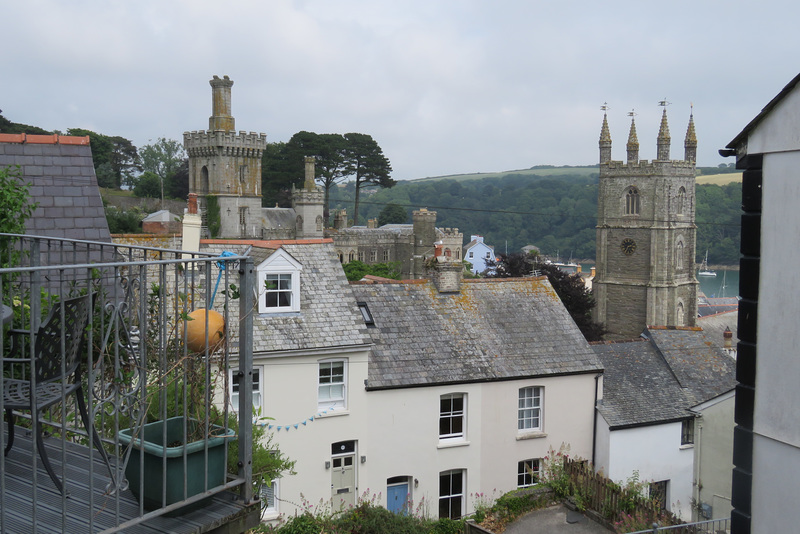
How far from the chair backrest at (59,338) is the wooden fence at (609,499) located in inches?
587

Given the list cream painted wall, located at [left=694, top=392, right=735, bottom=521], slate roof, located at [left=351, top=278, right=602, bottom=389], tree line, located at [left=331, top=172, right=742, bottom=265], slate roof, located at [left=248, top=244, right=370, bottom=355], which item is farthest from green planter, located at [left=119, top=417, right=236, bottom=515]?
tree line, located at [left=331, top=172, right=742, bottom=265]

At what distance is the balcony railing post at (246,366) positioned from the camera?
15.1 ft

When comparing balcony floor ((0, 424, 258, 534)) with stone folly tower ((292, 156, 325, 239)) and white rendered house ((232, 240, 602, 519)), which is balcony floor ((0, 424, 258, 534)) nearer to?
white rendered house ((232, 240, 602, 519))

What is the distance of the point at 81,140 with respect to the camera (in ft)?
38.5

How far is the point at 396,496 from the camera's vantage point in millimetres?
18797

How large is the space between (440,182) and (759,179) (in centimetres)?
19236

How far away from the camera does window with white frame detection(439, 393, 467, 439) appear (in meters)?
19.2

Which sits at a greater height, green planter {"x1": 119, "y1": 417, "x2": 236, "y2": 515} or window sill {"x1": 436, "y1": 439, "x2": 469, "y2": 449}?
green planter {"x1": 119, "y1": 417, "x2": 236, "y2": 515}

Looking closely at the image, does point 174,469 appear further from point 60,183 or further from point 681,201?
point 681,201

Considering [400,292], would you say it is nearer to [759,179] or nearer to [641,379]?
[641,379]

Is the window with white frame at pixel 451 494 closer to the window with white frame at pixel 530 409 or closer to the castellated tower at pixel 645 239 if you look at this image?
the window with white frame at pixel 530 409

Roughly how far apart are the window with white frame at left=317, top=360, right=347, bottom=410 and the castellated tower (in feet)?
195

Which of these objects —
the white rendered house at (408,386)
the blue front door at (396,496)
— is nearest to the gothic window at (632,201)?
the white rendered house at (408,386)

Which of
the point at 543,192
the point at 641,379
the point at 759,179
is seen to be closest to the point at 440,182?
the point at 543,192
